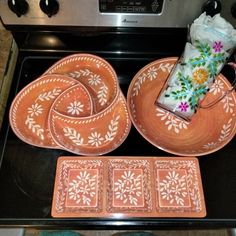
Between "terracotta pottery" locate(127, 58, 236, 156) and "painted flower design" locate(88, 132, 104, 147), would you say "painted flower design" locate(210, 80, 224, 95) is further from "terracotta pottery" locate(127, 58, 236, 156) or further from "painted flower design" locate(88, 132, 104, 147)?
"painted flower design" locate(88, 132, 104, 147)

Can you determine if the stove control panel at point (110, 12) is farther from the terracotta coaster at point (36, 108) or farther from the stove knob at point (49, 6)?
the terracotta coaster at point (36, 108)

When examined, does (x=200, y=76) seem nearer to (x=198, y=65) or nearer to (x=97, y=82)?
(x=198, y=65)

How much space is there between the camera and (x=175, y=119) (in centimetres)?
66

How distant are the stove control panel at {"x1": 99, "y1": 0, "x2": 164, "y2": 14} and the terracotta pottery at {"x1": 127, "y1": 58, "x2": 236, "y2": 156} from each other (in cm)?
13

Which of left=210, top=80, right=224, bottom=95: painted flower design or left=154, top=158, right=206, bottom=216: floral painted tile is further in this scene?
left=210, top=80, right=224, bottom=95: painted flower design

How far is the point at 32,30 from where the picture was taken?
0.64 m

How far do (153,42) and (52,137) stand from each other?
12.5 inches

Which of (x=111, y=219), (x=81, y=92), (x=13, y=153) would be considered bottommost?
(x=111, y=219)

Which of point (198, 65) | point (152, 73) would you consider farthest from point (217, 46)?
point (152, 73)

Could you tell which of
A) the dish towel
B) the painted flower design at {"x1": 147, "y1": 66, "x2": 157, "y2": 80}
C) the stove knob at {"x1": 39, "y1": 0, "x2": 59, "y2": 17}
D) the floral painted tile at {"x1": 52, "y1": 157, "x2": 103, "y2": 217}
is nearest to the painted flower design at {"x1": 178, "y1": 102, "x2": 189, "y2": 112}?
the dish towel

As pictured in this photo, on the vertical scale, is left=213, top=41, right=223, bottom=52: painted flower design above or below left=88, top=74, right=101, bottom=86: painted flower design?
below

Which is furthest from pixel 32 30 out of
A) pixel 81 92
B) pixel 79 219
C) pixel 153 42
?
pixel 79 219

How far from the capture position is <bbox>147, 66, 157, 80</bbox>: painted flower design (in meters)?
0.69

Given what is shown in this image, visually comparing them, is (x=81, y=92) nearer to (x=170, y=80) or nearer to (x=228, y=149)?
(x=170, y=80)
